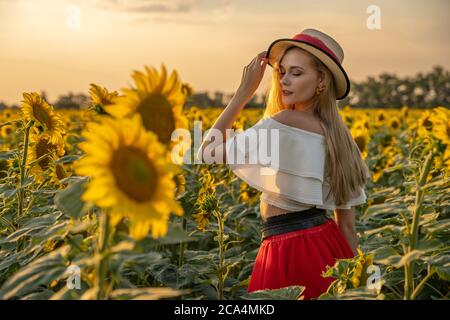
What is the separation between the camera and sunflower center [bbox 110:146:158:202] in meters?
1.40

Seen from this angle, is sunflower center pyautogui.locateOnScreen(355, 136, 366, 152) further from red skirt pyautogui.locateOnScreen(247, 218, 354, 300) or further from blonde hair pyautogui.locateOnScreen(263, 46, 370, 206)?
red skirt pyautogui.locateOnScreen(247, 218, 354, 300)

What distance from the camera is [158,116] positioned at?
63.1 inches

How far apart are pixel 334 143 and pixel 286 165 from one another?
240mm

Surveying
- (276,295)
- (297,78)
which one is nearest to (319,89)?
(297,78)

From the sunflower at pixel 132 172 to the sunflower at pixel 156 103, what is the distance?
94mm

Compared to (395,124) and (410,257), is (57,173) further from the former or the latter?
(395,124)

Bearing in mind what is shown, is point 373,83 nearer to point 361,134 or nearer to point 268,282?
point 361,134

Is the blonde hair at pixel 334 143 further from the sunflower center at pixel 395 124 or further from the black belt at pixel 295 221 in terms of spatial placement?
the sunflower center at pixel 395 124

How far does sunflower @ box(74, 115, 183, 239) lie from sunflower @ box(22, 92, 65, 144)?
159 centimetres

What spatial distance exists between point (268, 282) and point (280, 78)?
0.85m

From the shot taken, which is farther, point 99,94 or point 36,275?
point 99,94

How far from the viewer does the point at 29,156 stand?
320 centimetres

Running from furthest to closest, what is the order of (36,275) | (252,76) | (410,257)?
(252,76)
(410,257)
(36,275)
